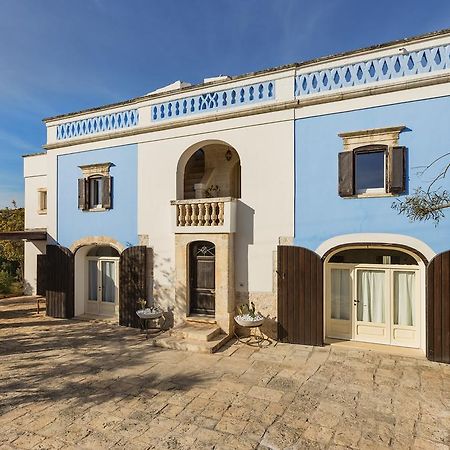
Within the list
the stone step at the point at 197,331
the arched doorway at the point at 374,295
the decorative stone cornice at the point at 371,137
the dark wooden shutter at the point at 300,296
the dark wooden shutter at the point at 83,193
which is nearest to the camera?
the decorative stone cornice at the point at 371,137

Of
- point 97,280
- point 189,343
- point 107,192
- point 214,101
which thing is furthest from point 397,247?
point 97,280

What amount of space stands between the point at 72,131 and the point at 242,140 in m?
6.96

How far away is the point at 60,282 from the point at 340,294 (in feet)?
32.5

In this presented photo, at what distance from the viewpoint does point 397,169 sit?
7672 millimetres

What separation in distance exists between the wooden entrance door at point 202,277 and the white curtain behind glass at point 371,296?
416cm

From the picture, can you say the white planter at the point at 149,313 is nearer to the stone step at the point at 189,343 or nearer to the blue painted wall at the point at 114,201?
the stone step at the point at 189,343

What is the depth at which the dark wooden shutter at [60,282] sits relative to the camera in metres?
12.0

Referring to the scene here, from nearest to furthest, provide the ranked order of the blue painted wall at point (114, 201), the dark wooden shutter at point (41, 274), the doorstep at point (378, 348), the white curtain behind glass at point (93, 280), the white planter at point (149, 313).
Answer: the doorstep at point (378, 348), the white planter at point (149, 313), the blue painted wall at point (114, 201), the white curtain behind glass at point (93, 280), the dark wooden shutter at point (41, 274)

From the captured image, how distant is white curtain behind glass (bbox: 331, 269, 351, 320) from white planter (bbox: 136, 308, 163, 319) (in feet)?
16.9

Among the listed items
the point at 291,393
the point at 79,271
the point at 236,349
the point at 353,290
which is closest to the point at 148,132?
the point at 79,271

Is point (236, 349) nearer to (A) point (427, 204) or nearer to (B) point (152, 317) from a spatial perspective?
(B) point (152, 317)

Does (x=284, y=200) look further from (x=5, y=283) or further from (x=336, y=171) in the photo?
(x=5, y=283)

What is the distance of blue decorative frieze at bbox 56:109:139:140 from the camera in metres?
11.1

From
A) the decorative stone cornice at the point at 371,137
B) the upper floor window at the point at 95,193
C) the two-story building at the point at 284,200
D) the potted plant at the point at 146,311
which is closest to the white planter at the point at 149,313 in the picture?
the potted plant at the point at 146,311
